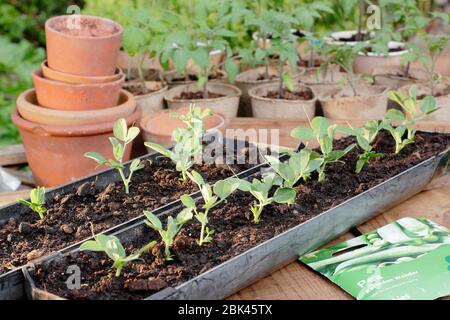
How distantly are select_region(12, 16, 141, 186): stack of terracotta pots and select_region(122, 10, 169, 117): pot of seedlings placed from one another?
0.36 metres

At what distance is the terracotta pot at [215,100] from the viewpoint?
8.12 ft

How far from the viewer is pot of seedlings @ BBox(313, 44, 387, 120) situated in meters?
2.48

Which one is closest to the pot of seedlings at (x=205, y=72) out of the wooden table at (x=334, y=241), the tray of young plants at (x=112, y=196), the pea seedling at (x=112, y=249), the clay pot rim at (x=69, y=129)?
the wooden table at (x=334, y=241)

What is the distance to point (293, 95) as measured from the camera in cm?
261

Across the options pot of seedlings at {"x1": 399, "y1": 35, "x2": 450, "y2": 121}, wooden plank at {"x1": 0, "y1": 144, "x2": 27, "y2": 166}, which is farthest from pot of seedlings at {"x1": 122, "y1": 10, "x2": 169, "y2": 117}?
pot of seedlings at {"x1": 399, "y1": 35, "x2": 450, "y2": 121}

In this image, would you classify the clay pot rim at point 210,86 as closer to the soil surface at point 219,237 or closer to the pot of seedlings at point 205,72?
the pot of seedlings at point 205,72

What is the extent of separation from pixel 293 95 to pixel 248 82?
0.75 ft

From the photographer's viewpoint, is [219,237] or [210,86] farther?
[210,86]

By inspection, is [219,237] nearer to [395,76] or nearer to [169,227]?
[169,227]

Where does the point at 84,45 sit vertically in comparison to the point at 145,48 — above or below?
above

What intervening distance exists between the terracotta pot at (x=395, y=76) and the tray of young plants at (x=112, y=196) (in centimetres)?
109

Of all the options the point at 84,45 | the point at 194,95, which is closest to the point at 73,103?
the point at 84,45
